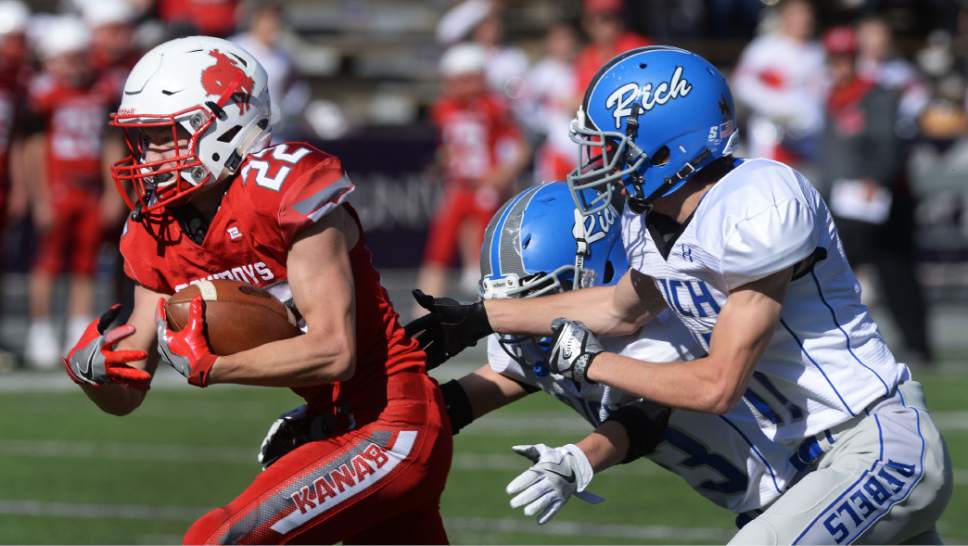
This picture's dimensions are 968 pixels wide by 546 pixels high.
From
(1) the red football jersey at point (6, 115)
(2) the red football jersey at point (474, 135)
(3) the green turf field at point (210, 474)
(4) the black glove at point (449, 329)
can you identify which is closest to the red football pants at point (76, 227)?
(1) the red football jersey at point (6, 115)

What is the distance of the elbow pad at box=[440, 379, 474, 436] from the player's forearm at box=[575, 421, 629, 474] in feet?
1.31

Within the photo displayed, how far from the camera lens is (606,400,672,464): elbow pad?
12.4 feet

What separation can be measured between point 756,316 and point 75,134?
289 inches

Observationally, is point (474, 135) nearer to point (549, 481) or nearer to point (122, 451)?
point (122, 451)

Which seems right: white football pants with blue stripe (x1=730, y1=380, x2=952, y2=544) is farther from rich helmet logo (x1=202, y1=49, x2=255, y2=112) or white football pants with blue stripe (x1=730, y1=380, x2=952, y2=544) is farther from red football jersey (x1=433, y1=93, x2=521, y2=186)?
red football jersey (x1=433, y1=93, x2=521, y2=186)

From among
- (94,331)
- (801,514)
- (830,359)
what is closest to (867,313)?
(830,359)

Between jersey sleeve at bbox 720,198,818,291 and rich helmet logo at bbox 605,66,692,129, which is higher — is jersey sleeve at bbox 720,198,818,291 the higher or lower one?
the lower one

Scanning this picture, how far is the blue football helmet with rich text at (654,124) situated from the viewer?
356 cm

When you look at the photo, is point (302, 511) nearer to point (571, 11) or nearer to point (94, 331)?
point (94, 331)

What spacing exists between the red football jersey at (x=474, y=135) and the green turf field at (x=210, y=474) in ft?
10.6

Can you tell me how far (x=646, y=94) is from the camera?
3.57 m

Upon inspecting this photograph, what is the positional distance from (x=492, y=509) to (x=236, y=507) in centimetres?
263

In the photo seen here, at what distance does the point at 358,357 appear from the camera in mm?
3543

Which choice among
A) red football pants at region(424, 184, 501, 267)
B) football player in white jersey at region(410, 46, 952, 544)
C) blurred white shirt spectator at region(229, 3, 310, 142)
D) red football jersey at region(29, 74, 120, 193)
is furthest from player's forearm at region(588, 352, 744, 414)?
red football pants at region(424, 184, 501, 267)
